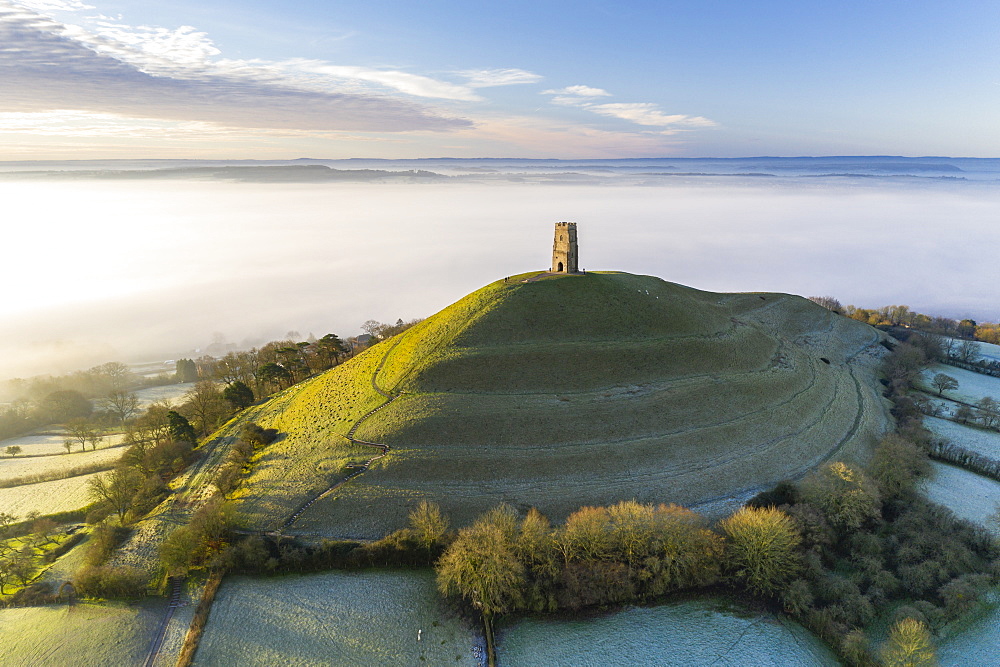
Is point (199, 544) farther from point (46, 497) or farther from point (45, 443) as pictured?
point (45, 443)

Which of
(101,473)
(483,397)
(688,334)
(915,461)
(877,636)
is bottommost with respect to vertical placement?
(101,473)

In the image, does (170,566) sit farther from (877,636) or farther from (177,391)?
(177,391)

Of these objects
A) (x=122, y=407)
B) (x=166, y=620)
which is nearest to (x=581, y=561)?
(x=166, y=620)

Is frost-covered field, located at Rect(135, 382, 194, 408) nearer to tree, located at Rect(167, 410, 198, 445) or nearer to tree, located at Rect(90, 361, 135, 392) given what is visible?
tree, located at Rect(90, 361, 135, 392)

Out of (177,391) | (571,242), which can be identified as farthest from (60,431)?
(571,242)

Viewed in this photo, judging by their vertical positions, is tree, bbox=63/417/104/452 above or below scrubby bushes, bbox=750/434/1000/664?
below

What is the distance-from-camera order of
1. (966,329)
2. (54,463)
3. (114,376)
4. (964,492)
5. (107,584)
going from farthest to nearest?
(114,376) → (966,329) → (54,463) → (964,492) → (107,584)

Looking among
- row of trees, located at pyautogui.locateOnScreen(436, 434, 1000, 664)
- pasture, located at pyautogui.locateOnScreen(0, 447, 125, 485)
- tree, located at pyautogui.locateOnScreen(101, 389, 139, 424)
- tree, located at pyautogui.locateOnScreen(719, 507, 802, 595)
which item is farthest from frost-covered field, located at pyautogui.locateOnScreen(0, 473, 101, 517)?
tree, located at pyautogui.locateOnScreen(719, 507, 802, 595)
